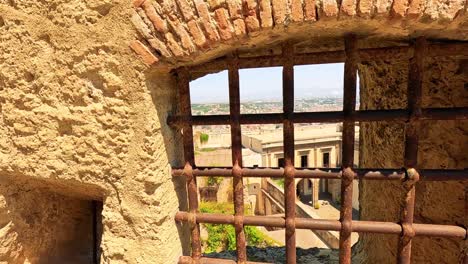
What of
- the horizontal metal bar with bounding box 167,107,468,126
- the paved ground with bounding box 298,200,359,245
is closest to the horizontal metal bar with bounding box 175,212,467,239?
the horizontal metal bar with bounding box 167,107,468,126

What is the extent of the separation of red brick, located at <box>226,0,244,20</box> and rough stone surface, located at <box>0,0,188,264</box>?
1.22 ft

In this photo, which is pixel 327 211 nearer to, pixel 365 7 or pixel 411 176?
pixel 411 176

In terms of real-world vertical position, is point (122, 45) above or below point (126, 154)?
above

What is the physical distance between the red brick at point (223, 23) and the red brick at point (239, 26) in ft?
0.06

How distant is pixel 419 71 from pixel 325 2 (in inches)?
18.6

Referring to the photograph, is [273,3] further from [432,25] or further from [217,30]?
[432,25]

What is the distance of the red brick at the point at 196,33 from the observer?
1.22 meters

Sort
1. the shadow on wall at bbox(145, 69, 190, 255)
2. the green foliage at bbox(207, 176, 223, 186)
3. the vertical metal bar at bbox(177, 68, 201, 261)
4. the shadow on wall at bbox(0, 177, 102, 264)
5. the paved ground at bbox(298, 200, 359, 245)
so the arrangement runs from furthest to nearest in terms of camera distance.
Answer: the paved ground at bbox(298, 200, 359, 245) < the green foliage at bbox(207, 176, 223, 186) < the shadow on wall at bbox(0, 177, 102, 264) < the vertical metal bar at bbox(177, 68, 201, 261) < the shadow on wall at bbox(145, 69, 190, 255)

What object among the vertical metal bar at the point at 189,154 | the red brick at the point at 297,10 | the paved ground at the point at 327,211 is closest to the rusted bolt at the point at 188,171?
the vertical metal bar at the point at 189,154

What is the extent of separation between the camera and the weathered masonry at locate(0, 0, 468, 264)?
121cm

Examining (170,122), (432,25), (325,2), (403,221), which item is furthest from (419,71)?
(170,122)

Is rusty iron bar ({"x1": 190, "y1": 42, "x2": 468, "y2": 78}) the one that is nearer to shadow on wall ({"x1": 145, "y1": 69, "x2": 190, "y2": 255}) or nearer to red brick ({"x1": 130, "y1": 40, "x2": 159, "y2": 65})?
shadow on wall ({"x1": 145, "y1": 69, "x2": 190, "y2": 255})

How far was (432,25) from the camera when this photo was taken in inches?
43.9

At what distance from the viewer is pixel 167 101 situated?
57.9 inches
